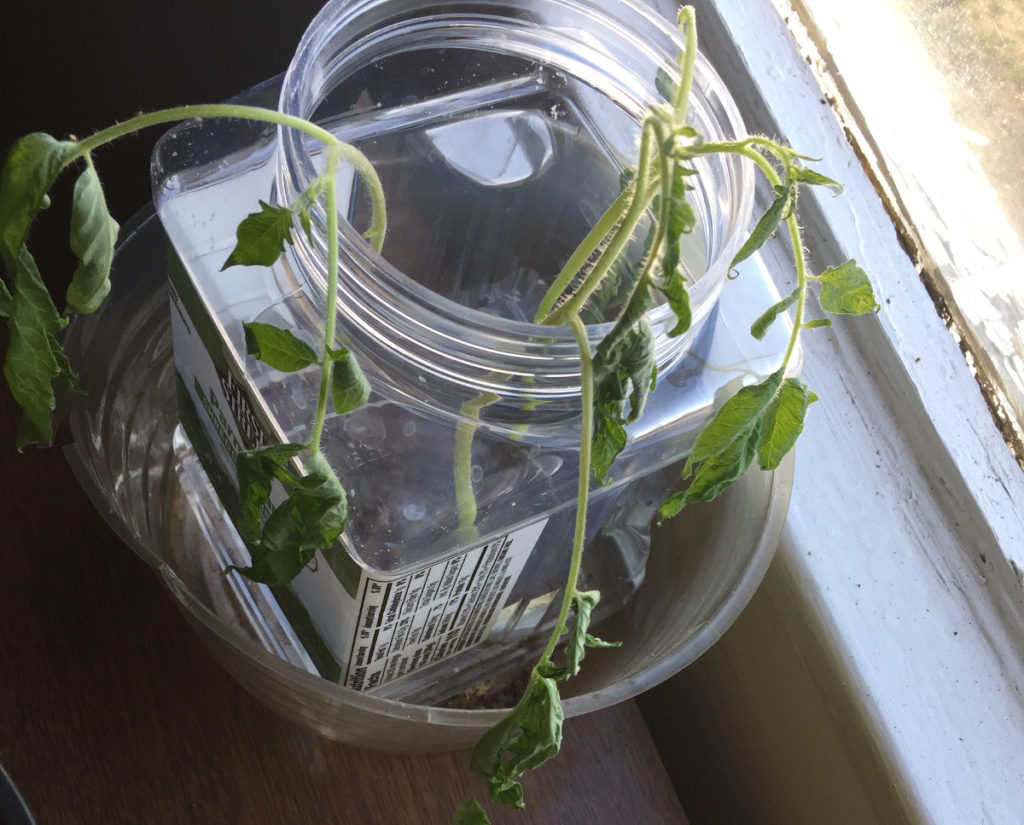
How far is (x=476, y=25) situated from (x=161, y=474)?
223 mm

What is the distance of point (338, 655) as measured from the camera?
0.35 m

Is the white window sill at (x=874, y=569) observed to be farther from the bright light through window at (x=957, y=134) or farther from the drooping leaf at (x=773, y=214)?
the drooping leaf at (x=773, y=214)

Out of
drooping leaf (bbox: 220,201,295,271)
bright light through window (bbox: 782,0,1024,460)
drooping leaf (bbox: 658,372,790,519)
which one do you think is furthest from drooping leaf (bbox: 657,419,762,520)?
bright light through window (bbox: 782,0,1024,460)

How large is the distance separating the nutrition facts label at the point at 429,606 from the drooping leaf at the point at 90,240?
114mm

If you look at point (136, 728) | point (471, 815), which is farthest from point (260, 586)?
point (471, 815)

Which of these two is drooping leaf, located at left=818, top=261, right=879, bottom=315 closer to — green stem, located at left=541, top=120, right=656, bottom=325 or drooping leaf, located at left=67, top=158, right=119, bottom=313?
green stem, located at left=541, top=120, right=656, bottom=325

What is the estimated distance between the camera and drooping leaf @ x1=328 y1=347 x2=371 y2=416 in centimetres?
22

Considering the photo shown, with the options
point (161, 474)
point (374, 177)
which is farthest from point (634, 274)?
point (161, 474)

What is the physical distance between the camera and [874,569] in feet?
1.39

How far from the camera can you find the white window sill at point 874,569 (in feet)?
1.32

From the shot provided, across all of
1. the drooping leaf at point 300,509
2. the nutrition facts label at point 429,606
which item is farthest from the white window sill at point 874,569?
the drooping leaf at point 300,509

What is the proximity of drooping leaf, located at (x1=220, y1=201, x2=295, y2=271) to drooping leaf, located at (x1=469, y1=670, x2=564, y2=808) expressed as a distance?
0.11 meters

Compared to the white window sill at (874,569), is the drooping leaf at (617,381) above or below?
above

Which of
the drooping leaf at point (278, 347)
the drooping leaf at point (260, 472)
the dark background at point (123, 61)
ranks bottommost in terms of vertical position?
the drooping leaf at point (260, 472)
